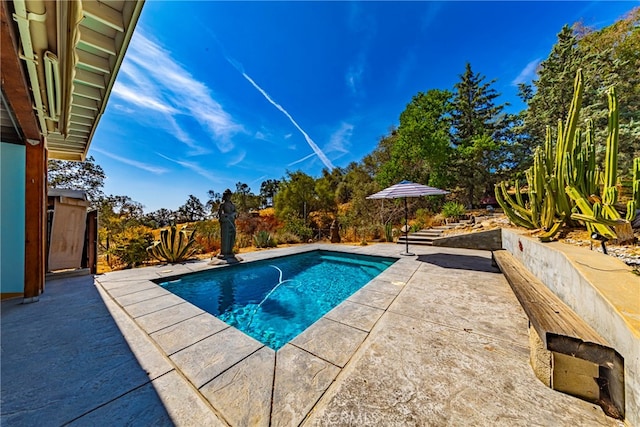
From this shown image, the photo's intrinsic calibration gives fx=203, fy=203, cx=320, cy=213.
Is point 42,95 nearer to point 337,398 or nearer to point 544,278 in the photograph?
point 337,398

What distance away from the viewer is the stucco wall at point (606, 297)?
100cm

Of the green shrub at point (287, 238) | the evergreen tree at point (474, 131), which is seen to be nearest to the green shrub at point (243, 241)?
the green shrub at point (287, 238)

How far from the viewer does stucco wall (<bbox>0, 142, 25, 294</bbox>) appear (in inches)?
118

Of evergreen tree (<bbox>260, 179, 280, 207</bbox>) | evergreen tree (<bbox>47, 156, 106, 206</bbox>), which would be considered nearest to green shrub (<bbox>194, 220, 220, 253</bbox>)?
evergreen tree (<bbox>47, 156, 106, 206</bbox>)

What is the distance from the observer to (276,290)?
4246mm

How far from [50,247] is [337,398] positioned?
660cm

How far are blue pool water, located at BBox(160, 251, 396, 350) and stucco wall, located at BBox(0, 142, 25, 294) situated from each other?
73.9 inches

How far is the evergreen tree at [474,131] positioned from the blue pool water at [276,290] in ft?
41.1

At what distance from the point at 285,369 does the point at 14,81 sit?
4076 mm

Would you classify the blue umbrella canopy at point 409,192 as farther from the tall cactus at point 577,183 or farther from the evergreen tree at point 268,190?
the evergreen tree at point 268,190

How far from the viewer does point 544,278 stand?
7.34 feet

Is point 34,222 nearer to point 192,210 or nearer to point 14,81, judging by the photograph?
point 14,81

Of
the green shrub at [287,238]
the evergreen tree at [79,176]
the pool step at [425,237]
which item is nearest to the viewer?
the pool step at [425,237]

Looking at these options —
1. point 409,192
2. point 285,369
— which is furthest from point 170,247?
point 409,192
